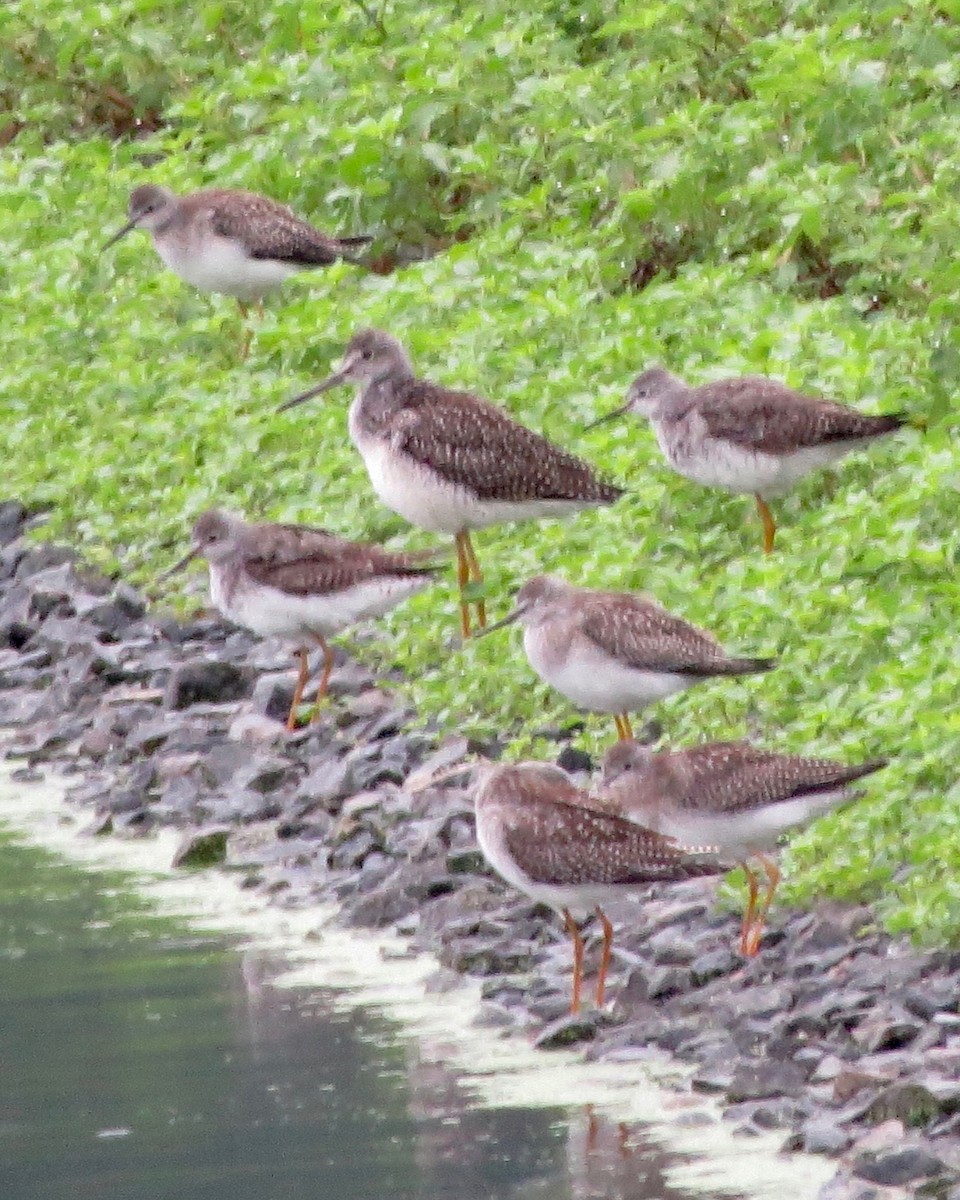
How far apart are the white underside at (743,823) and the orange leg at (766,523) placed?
2952mm

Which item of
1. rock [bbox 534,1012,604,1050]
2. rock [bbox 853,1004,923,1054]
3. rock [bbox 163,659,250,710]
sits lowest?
rock [bbox 163,659,250,710]

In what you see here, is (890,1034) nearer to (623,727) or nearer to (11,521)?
(623,727)

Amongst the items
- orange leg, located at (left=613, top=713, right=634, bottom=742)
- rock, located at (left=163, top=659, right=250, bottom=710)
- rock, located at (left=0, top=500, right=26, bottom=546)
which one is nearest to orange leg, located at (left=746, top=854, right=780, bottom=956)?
orange leg, located at (left=613, top=713, right=634, bottom=742)

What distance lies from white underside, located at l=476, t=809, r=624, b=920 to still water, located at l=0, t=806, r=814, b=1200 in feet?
1.85

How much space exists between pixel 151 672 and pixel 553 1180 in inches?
228

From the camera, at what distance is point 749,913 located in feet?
27.7

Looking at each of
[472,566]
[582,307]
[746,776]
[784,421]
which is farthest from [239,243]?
[746,776]

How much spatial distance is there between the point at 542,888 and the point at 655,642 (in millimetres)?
1470

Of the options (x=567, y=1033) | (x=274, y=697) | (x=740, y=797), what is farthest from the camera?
(x=274, y=697)

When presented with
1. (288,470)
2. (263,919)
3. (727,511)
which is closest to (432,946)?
(263,919)

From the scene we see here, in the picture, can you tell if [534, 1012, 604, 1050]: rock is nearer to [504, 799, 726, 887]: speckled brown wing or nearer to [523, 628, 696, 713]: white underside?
[504, 799, 726, 887]: speckled brown wing

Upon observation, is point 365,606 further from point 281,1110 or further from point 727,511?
point 281,1110

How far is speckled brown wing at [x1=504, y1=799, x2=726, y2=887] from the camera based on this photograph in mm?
8188

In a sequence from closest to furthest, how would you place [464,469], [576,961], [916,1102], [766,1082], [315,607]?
[916,1102] < [766,1082] < [576,961] < [315,607] < [464,469]
